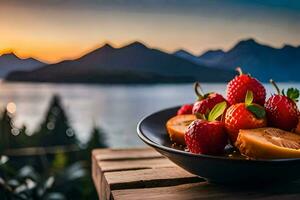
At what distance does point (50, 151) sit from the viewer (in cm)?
178

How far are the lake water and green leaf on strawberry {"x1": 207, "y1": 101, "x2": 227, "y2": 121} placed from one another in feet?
3.32

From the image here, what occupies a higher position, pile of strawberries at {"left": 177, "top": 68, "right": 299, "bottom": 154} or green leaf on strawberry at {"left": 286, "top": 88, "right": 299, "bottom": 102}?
green leaf on strawberry at {"left": 286, "top": 88, "right": 299, "bottom": 102}

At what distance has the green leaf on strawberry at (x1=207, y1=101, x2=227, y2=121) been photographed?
0.74 meters

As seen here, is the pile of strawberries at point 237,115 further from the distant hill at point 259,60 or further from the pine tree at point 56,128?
the pine tree at point 56,128

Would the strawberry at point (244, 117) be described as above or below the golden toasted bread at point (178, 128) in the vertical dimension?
above

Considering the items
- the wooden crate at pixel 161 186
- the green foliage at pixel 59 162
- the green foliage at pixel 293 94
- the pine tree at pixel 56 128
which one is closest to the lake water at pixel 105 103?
the pine tree at pixel 56 128

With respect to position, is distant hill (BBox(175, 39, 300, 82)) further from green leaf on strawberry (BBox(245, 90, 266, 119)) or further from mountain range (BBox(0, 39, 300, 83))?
green leaf on strawberry (BBox(245, 90, 266, 119))

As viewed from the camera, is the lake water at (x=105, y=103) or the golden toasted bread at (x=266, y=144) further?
the lake water at (x=105, y=103)

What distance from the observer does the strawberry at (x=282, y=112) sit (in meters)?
0.75

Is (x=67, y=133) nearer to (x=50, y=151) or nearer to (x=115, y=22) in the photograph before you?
(x=50, y=151)

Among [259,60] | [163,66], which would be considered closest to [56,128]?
[163,66]

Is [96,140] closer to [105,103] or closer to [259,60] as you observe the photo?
[105,103]

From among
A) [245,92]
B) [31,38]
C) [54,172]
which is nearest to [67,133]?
[54,172]

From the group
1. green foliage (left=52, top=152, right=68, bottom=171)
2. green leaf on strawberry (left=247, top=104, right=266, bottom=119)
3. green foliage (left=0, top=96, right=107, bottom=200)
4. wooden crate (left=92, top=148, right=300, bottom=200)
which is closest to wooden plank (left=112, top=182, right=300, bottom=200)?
wooden crate (left=92, top=148, right=300, bottom=200)
